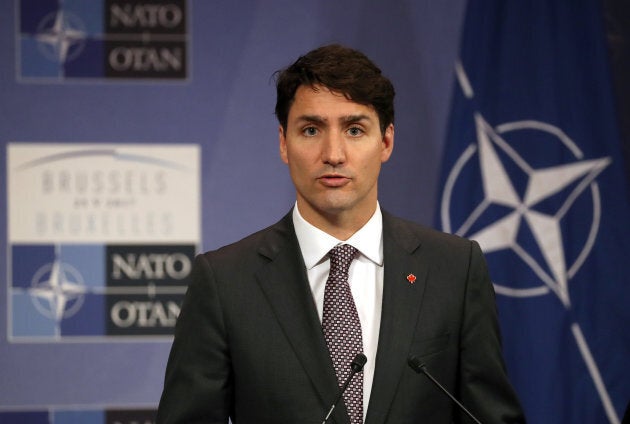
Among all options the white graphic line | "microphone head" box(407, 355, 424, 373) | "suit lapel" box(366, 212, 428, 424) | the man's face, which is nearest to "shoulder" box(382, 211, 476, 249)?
"suit lapel" box(366, 212, 428, 424)

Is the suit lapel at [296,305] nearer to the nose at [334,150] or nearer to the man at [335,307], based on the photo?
the man at [335,307]

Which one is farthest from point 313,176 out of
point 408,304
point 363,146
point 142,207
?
point 142,207

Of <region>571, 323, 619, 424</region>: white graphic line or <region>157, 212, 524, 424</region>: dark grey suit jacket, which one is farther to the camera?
<region>571, 323, 619, 424</region>: white graphic line

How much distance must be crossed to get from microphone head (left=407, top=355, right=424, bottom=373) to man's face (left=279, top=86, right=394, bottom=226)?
0.37 m

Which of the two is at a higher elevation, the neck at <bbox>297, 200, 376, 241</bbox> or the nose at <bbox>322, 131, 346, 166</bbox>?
the nose at <bbox>322, 131, 346, 166</bbox>

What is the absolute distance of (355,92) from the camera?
2170mm

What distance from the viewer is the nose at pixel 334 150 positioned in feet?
6.96

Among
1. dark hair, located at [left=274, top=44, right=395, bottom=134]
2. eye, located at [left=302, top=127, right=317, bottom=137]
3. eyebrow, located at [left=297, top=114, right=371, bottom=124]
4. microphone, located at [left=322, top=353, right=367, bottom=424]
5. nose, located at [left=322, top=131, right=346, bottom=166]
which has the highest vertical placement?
dark hair, located at [left=274, top=44, right=395, bottom=134]

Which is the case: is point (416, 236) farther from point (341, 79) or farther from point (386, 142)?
point (341, 79)

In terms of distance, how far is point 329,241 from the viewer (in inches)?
87.8

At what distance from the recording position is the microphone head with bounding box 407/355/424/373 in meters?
1.99

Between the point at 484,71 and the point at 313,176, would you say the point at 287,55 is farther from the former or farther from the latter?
the point at 313,176

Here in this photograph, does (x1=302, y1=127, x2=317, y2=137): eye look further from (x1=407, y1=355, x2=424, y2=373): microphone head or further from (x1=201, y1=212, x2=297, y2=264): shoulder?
(x1=407, y1=355, x2=424, y2=373): microphone head

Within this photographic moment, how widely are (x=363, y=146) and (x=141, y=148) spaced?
75.1 inches
